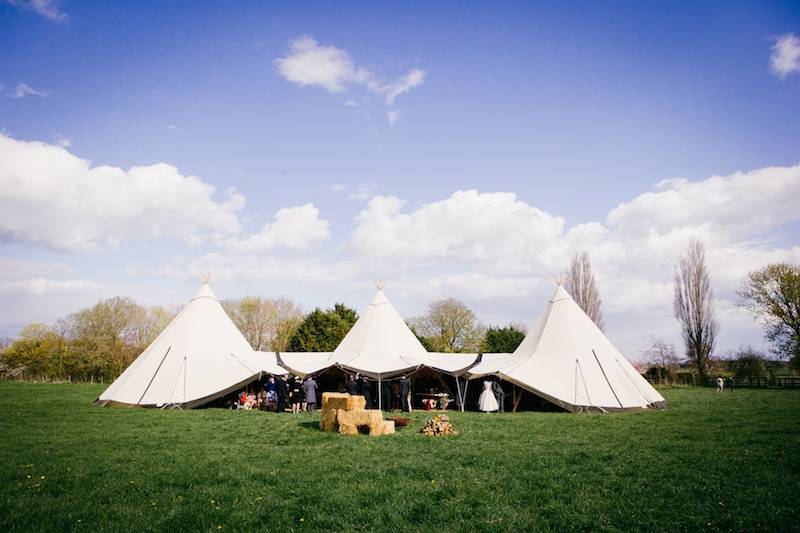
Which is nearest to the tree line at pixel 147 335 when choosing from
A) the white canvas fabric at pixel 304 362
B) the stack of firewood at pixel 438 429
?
the white canvas fabric at pixel 304 362

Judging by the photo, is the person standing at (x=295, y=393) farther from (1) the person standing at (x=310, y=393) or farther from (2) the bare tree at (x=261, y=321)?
(2) the bare tree at (x=261, y=321)

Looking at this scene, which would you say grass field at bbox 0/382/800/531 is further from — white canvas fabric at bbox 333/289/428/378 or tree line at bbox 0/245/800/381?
tree line at bbox 0/245/800/381

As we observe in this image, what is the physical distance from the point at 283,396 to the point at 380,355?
4333mm

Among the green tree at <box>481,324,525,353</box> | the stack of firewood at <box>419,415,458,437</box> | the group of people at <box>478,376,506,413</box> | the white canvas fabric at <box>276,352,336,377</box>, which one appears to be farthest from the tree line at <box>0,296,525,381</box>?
the stack of firewood at <box>419,415,458,437</box>

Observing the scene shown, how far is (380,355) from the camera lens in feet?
65.4

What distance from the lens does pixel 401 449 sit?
916 centimetres

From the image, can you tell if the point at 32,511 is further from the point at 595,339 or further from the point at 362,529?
the point at 595,339

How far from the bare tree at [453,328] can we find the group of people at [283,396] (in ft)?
72.9

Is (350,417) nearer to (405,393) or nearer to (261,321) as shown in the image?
(405,393)

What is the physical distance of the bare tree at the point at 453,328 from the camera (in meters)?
40.4

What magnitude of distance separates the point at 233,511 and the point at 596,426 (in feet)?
30.6

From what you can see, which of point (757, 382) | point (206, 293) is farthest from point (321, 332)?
point (757, 382)

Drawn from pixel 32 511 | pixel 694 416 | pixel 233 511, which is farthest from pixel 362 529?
pixel 694 416

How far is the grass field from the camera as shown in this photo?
205 inches
